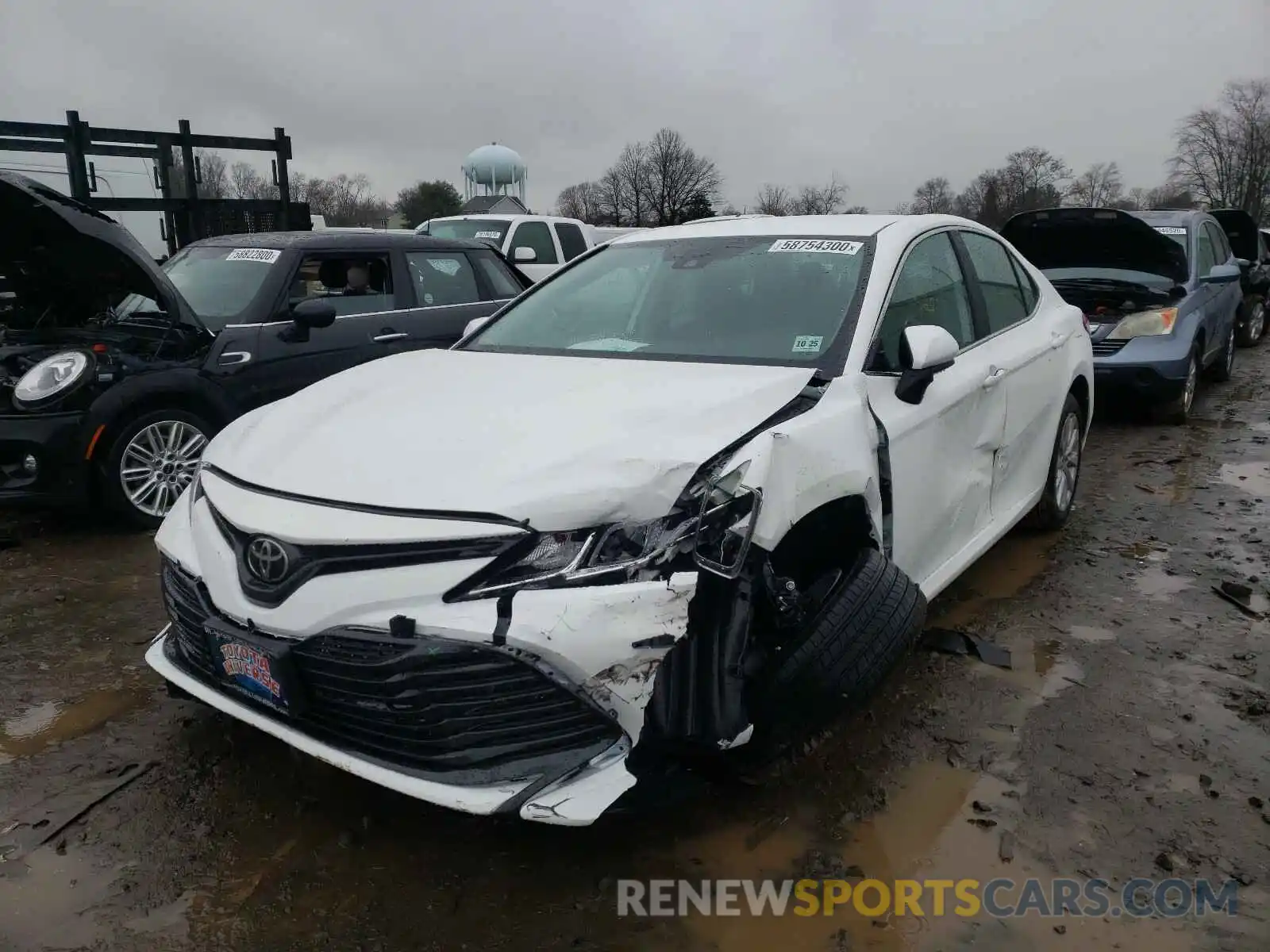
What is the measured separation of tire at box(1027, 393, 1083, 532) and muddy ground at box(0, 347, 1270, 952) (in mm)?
915

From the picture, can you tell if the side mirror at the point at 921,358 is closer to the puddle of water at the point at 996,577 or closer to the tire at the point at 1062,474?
the puddle of water at the point at 996,577

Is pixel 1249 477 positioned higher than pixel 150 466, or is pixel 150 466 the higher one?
pixel 150 466

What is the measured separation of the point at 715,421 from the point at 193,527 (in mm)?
1471

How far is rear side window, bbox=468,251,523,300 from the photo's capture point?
7.15 metres

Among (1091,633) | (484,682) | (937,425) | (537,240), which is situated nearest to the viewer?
(484,682)

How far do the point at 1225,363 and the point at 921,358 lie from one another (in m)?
8.87

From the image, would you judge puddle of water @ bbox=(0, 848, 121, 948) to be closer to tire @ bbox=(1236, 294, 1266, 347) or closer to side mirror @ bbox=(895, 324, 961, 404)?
side mirror @ bbox=(895, 324, 961, 404)

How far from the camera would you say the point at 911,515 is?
10.0 ft

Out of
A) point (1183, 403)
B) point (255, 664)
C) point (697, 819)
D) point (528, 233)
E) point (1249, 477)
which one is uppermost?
point (528, 233)

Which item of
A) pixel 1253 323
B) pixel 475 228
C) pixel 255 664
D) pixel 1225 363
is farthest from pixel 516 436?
pixel 1253 323

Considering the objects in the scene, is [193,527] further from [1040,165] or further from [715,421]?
[1040,165]

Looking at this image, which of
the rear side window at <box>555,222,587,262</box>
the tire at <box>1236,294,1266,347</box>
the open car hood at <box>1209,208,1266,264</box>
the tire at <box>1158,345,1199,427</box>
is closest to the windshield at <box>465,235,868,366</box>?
the tire at <box>1158,345,1199,427</box>

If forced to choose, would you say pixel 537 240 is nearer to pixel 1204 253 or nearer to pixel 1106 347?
pixel 1106 347

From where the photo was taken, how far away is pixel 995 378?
3.68m
